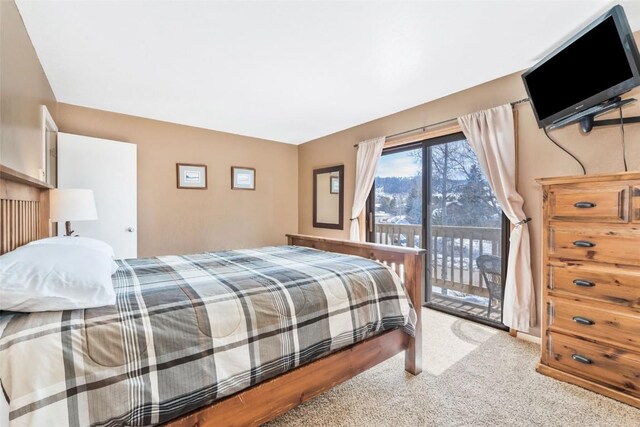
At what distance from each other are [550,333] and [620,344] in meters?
0.34

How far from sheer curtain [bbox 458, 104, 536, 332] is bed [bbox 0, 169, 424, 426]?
44.5 inches

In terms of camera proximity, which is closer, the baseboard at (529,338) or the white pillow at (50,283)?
the white pillow at (50,283)

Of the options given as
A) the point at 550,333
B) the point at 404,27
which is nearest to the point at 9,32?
the point at 404,27

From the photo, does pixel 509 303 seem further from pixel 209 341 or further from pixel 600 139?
pixel 209 341

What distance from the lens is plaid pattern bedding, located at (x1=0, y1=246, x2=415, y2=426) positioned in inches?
34.2

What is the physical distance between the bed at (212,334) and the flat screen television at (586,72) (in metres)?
1.61

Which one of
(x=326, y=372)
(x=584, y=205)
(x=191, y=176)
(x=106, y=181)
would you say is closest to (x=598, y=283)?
(x=584, y=205)

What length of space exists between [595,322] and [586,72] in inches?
64.5

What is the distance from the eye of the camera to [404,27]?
1947 mm

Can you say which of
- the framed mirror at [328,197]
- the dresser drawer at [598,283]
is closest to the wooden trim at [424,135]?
the framed mirror at [328,197]

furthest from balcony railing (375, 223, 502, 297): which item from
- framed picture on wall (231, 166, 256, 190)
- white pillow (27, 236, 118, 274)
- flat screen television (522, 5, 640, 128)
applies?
white pillow (27, 236, 118, 274)

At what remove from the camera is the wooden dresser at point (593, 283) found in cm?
161

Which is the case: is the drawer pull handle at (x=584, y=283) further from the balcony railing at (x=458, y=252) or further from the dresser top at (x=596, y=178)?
the balcony railing at (x=458, y=252)

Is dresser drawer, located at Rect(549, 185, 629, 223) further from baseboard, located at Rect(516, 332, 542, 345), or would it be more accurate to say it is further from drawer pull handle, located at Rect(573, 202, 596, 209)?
baseboard, located at Rect(516, 332, 542, 345)
